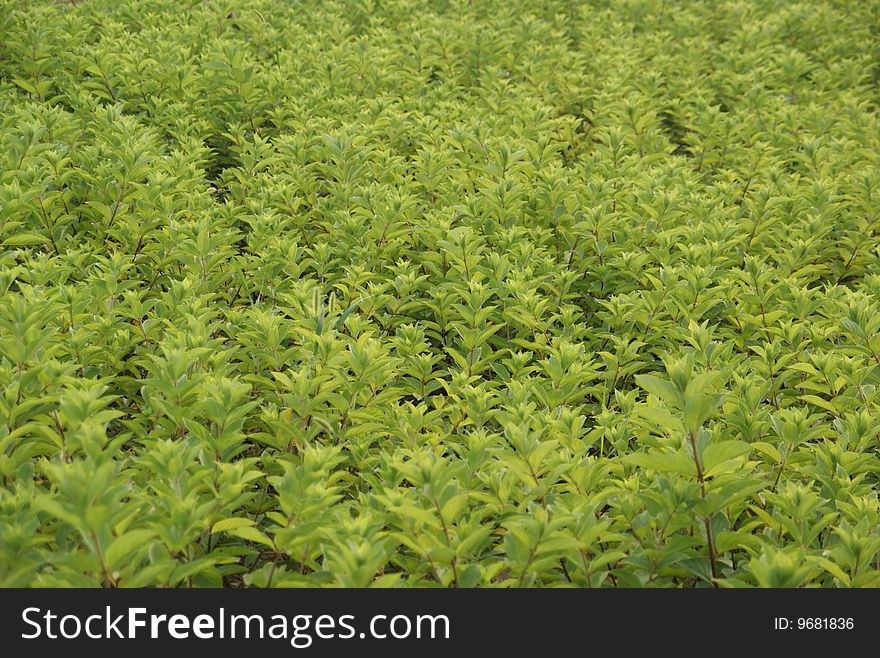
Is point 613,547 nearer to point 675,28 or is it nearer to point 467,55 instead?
point 467,55

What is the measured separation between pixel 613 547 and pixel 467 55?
15.2ft

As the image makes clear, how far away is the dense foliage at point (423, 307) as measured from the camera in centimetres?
238

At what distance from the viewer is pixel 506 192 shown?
420 centimetres

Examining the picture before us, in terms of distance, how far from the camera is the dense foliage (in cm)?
238

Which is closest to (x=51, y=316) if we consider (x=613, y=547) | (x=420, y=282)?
(x=420, y=282)

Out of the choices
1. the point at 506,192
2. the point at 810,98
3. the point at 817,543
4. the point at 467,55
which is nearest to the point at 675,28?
the point at 810,98

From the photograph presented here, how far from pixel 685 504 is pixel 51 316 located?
2245 millimetres

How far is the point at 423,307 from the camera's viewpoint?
3797 mm

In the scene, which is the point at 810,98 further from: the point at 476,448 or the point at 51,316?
the point at 51,316
